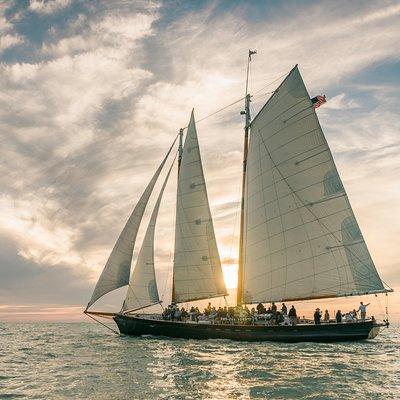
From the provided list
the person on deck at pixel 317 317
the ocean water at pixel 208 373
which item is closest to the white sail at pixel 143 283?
the ocean water at pixel 208 373

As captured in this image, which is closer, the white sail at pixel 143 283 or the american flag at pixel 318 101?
the white sail at pixel 143 283

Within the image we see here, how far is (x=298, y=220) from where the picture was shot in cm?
3675

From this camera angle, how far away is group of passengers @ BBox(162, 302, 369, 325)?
35.7 meters

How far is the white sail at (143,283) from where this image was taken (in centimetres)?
4184

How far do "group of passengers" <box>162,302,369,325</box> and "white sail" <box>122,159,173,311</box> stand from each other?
79.4 inches

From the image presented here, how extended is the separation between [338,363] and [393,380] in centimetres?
424

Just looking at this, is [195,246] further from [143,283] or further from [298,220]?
[298,220]

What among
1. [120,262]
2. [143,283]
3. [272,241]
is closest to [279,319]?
[272,241]

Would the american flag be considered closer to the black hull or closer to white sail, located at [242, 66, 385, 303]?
white sail, located at [242, 66, 385, 303]

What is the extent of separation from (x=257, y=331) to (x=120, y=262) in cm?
1366

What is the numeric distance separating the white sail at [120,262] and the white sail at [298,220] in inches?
414

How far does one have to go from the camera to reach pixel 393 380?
2041 cm

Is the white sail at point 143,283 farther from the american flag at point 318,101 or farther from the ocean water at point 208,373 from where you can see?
the american flag at point 318,101

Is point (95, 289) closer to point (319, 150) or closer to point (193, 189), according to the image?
point (193, 189)
